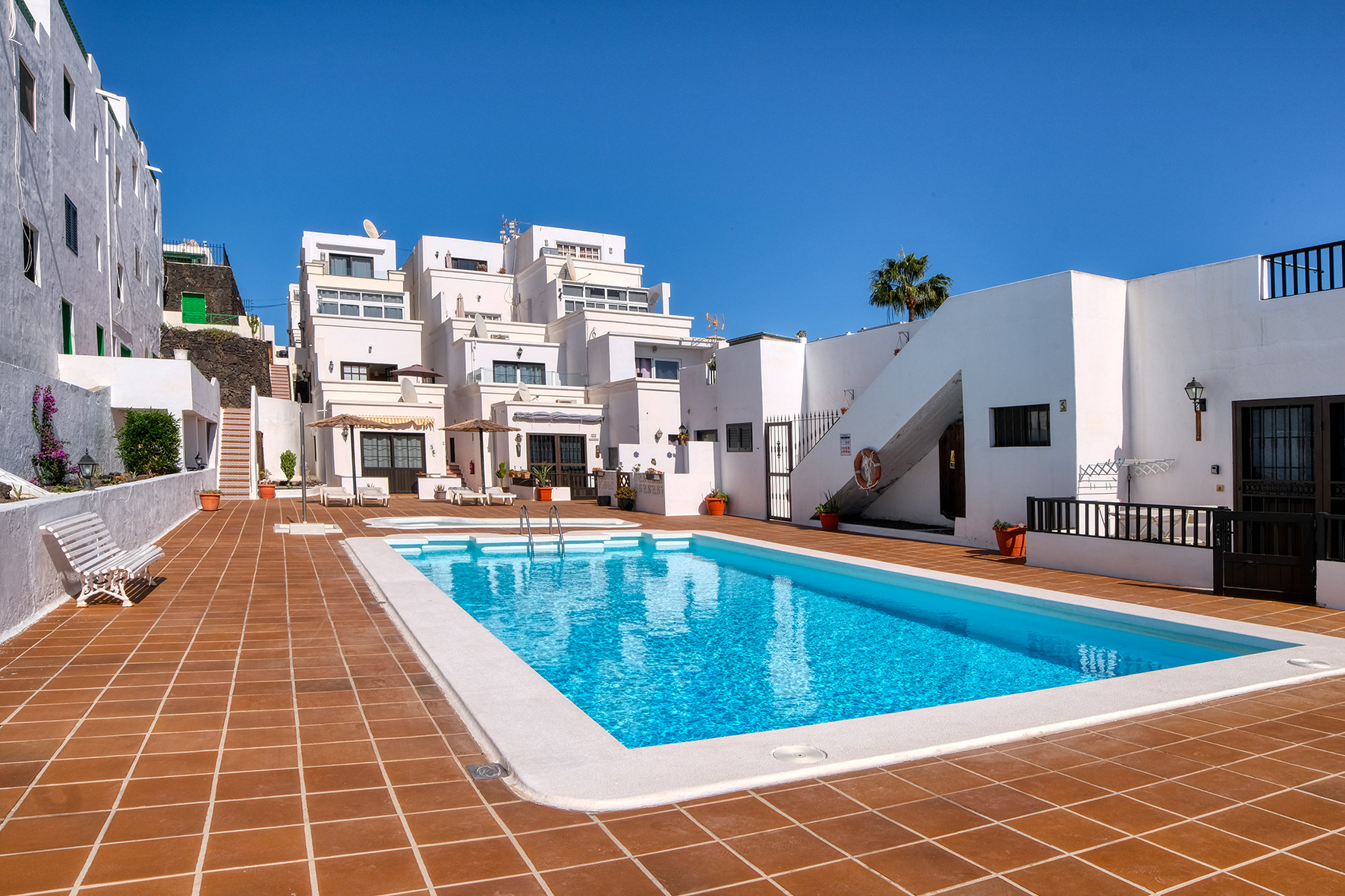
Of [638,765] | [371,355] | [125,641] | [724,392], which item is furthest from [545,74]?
[371,355]

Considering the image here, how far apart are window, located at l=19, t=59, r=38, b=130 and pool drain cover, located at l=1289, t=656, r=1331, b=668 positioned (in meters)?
18.3

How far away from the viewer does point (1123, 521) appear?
10.9 meters

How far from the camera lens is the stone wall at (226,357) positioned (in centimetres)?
3011

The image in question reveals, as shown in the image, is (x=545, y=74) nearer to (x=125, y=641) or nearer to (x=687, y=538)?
(x=687, y=538)

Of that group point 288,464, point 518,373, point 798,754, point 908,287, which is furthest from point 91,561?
point 908,287

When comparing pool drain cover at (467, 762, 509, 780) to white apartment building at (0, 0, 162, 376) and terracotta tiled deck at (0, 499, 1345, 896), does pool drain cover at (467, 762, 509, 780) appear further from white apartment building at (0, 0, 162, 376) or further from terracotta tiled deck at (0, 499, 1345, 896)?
white apartment building at (0, 0, 162, 376)

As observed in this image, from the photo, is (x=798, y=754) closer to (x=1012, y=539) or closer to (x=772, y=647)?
(x=772, y=647)

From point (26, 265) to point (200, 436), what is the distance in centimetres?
917

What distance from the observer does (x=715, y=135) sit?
60.0 ft

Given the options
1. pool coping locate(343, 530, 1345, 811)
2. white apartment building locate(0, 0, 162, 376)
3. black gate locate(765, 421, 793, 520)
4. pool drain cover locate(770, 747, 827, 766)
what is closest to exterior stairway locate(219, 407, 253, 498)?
white apartment building locate(0, 0, 162, 376)

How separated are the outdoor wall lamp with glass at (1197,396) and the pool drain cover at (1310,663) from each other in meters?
6.12

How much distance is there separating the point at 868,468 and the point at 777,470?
3.57m

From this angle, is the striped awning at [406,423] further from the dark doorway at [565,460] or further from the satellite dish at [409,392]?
the dark doorway at [565,460]

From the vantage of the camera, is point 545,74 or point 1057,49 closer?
point 1057,49
